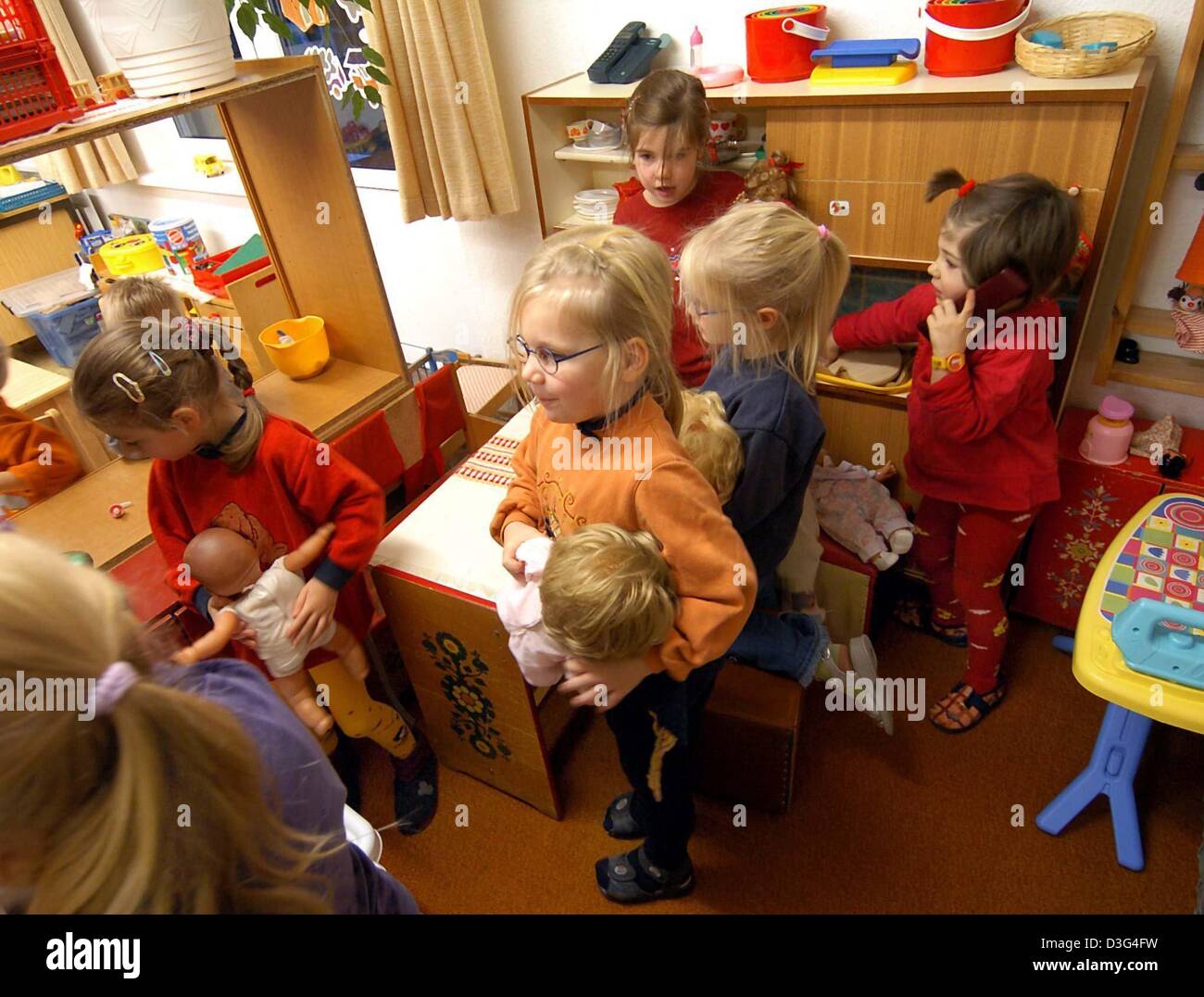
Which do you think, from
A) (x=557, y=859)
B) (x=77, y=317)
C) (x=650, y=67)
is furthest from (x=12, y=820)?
(x=77, y=317)

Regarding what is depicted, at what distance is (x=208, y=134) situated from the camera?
3.67m

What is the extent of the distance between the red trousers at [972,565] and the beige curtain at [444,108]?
1772 mm

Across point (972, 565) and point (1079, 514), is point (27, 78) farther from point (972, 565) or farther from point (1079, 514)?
point (1079, 514)

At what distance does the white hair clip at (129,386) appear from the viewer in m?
1.26

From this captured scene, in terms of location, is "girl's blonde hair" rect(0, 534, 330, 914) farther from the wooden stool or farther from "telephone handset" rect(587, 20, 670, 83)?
"telephone handset" rect(587, 20, 670, 83)

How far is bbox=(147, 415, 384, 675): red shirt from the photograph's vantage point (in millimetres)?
1471

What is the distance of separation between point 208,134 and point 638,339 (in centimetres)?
→ 351

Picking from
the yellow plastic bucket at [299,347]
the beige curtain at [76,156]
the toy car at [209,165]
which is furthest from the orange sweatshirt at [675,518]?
the beige curtain at [76,156]

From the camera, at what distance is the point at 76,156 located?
364 cm

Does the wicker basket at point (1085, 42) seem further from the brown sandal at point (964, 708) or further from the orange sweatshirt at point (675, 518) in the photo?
the brown sandal at point (964, 708)

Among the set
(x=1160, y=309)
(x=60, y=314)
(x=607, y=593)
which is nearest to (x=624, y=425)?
(x=607, y=593)
